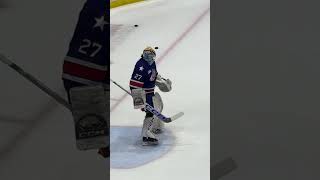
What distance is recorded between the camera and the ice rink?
108 cm

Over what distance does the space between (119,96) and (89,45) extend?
127cm

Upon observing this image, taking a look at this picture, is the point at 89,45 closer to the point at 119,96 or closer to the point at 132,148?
the point at 132,148

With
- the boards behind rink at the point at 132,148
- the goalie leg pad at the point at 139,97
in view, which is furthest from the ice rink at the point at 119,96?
the goalie leg pad at the point at 139,97

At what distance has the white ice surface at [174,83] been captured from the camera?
1.83 meters

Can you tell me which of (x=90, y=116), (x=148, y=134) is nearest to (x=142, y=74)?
(x=148, y=134)

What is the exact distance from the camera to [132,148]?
2.03m

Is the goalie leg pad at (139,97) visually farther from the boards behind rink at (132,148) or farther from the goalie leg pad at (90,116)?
the goalie leg pad at (90,116)

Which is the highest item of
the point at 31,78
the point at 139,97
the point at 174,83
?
the point at 31,78

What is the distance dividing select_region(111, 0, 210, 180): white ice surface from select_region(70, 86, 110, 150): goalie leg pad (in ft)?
2.04

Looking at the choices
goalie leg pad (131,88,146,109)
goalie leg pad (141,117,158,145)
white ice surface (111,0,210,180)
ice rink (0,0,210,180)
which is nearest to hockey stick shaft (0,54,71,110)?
ice rink (0,0,210,180)
